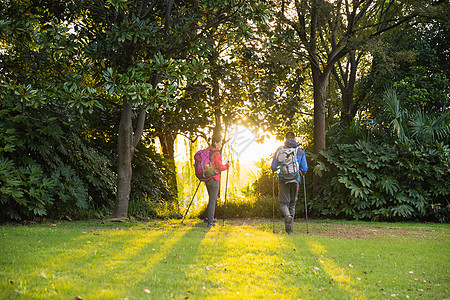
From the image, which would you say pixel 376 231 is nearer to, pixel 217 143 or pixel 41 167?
pixel 217 143

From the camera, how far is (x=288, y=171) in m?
8.88

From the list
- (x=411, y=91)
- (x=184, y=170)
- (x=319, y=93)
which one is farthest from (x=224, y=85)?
(x=411, y=91)

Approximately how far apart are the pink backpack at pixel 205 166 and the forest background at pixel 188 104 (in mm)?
1728

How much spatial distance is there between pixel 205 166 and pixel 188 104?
184 inches

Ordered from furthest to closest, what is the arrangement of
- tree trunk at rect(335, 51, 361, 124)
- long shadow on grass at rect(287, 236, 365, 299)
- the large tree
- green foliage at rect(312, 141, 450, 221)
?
tree trunk at rect(335, 51, 361, 124) → the large tree → green foliage at rect(312, 141, 450, 221) → long shadow on grass at rect(287, 236, 365, 299)

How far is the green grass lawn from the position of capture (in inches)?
157

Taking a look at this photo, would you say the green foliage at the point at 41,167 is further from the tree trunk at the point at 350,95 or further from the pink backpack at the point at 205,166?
the tree trunk at the point at 350,95

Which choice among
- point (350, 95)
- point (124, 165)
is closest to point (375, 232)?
point (124, 165)

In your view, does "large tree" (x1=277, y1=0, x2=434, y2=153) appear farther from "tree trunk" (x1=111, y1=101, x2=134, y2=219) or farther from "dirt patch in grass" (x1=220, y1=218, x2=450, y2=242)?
"tree trunk" (x1=111, y1=101, x2=134, y2=219)

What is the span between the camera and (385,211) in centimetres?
1270

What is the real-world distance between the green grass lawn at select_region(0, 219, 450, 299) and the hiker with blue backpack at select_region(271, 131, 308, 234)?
126 cm

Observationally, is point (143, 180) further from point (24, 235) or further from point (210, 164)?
point (24, 235)

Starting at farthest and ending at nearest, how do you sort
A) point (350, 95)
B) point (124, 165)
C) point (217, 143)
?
point (350, 95), point (124, 165), point (217, 143)

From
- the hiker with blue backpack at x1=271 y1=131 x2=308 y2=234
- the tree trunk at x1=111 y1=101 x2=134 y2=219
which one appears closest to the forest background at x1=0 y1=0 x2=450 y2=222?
the tree trunk at x1=111 y1=101 x2=134 y2=219
